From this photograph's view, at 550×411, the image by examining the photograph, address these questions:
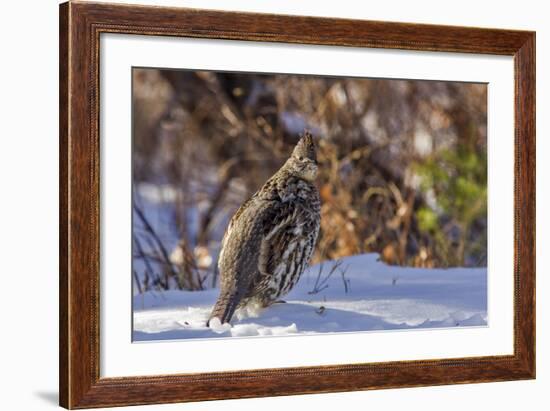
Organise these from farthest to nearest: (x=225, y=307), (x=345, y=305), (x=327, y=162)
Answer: (x=327, y=162) < (x=345, y=305) < (x=225, y=307)

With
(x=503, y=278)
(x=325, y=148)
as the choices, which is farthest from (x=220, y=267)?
(x=325, y=148)

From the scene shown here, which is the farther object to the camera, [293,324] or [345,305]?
[345,305]

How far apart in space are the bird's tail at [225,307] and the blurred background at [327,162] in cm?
41

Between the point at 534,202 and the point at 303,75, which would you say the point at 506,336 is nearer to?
the point at 534,202

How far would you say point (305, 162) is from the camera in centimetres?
499

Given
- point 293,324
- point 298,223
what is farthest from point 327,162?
point 293,324

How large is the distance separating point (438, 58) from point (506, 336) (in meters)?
1.30

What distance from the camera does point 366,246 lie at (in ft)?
20.2

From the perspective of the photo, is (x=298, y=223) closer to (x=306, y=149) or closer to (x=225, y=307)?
(x=306, y=149)

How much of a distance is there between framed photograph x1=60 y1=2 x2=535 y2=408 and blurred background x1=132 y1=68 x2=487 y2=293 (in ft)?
0.06

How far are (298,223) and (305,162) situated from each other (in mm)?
302

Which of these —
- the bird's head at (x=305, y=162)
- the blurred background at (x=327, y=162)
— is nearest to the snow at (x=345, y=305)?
the blurred background at (x=327, y=162)

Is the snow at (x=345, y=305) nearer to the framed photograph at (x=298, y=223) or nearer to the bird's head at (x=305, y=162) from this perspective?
the framed photograph at (x=298, y=223)

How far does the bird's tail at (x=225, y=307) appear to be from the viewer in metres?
4.62
